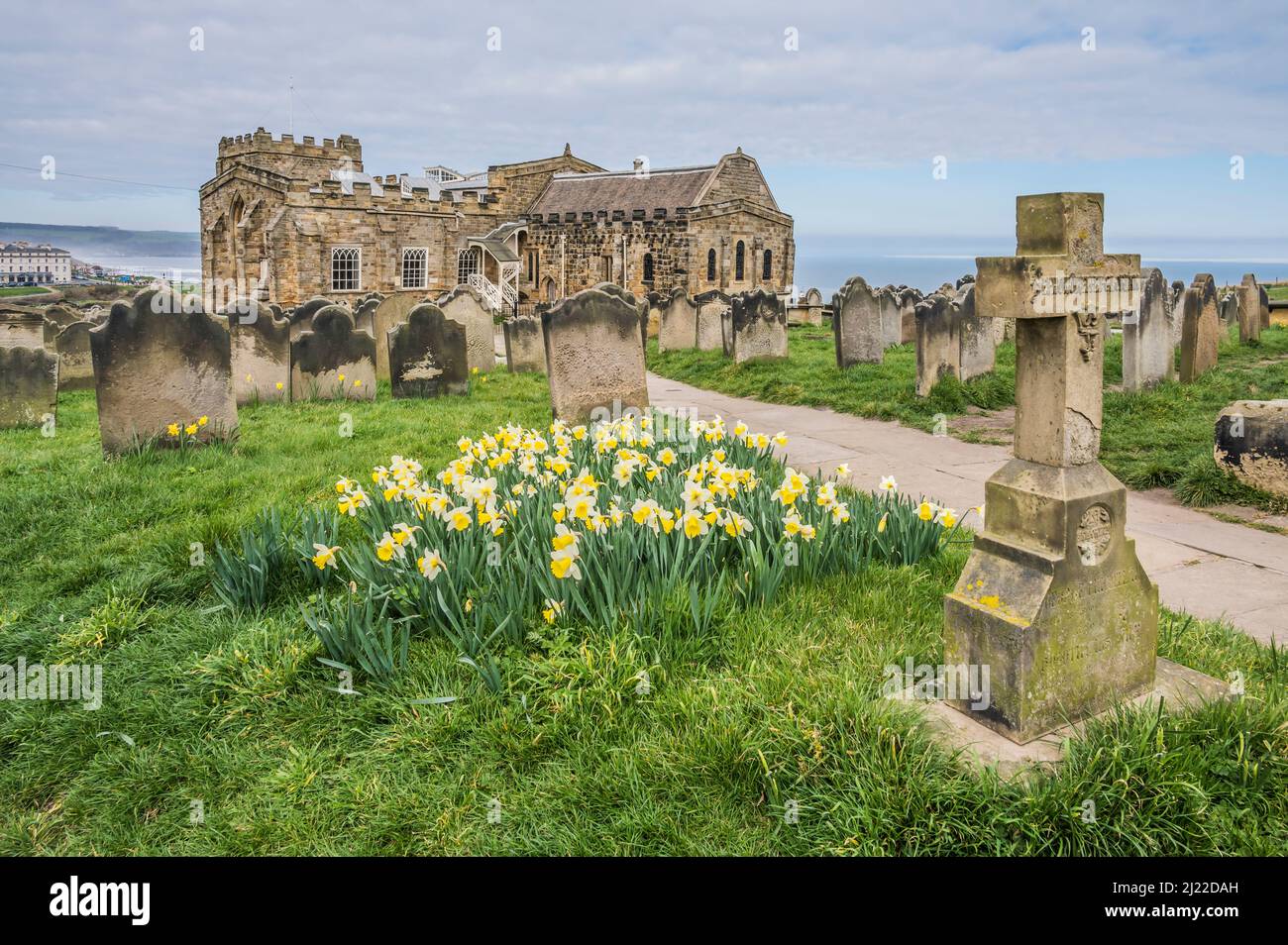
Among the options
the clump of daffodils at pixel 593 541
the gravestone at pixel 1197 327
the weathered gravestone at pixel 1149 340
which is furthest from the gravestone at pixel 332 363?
the gravestone at pixel 1197 327

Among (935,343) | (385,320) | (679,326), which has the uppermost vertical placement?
(679,326)

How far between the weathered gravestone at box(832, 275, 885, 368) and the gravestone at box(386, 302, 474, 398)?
535 centimetres

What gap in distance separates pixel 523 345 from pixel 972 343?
723cm

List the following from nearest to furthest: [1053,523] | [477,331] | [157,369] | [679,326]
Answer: [1053,523] < [157,369] < [477,331] < [679,326]

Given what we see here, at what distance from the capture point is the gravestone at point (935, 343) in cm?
1048

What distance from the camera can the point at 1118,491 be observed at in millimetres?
2871

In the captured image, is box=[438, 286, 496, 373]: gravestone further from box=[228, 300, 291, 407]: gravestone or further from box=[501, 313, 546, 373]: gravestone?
box=[228, 300, 291, 407]: gravestone

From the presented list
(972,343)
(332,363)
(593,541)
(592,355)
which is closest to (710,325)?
(972,343)

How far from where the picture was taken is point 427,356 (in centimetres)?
1103

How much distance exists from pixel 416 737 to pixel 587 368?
5.79 meters

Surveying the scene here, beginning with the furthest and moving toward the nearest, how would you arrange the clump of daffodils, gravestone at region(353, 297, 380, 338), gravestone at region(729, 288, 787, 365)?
gravestone at region(353, 297, 380, 338) → gravestone at region(729, 288, 787, 365) → the clump of daffodils

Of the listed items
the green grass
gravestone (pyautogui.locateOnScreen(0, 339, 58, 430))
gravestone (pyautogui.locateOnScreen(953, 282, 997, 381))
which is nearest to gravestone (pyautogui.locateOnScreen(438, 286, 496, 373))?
gravestone (pyautogui.locateOnScreen(0, 339, 58, 430))

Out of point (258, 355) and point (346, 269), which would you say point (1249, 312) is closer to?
point (258, 355)

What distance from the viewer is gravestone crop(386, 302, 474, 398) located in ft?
35.5
